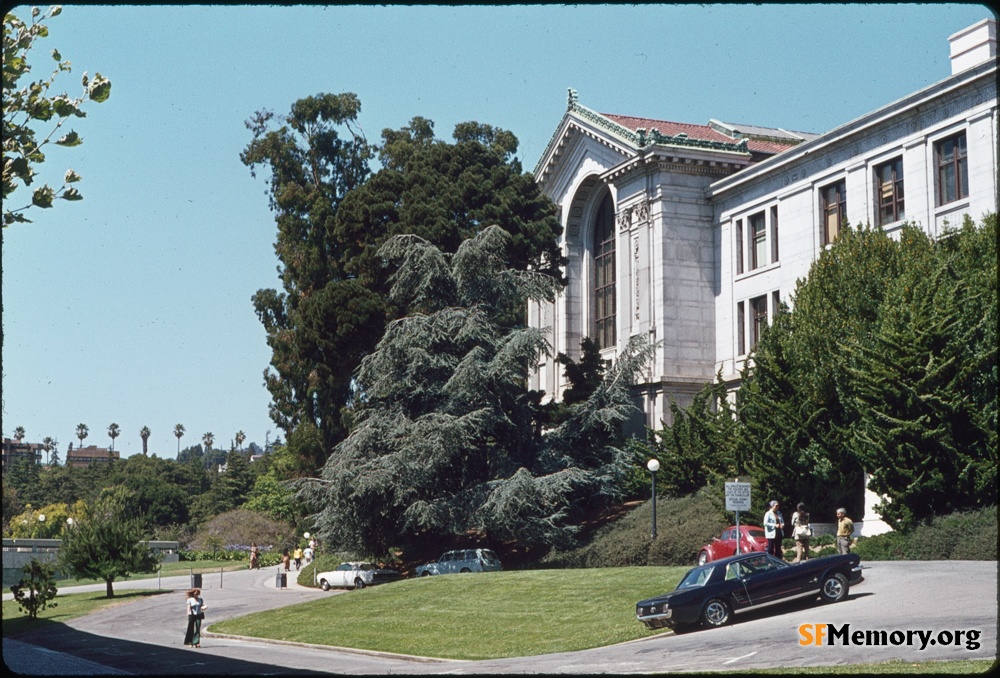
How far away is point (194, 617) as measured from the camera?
30953 millimetres

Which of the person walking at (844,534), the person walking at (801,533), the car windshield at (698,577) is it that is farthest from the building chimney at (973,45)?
the car windshield at (698,577)

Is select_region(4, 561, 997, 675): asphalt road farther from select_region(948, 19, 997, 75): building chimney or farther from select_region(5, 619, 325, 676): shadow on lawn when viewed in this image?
select_region(948, 19, 997, 75): building chimney

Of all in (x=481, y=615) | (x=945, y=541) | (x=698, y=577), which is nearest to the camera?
(x=698, y=577)

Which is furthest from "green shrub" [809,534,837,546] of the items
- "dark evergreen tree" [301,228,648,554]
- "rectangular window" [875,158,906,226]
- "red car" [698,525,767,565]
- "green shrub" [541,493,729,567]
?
"rectangular window" [875,158,906,226]

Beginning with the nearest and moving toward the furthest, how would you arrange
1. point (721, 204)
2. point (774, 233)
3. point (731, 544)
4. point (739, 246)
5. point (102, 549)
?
1. point (731, 544)
2. point (102, 549)
3. point (774, 233)
4. point (739, 246)
5. point (721, 204)

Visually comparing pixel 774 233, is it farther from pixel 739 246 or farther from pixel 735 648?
pixel 735 648

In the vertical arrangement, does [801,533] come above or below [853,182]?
below

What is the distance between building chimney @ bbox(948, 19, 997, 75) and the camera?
4266cm

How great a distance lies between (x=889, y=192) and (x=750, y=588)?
1089 inches

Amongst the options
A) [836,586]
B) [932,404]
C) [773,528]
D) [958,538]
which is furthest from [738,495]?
[932,404]

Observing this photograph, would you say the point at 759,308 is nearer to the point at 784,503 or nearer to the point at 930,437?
the point at 784,503

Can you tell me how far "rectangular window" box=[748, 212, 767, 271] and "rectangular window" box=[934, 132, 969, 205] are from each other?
1176cm

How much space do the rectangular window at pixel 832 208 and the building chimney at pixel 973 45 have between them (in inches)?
274

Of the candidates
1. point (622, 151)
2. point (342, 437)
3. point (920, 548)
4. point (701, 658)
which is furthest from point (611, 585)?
point (622, 151)
